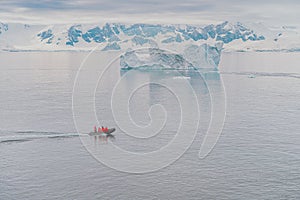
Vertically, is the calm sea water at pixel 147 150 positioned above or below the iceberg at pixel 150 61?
below

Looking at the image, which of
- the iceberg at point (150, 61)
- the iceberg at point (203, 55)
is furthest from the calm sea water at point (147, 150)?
the iceberg at point (150, 61)

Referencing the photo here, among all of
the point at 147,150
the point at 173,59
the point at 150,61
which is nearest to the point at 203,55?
the point at 173,59

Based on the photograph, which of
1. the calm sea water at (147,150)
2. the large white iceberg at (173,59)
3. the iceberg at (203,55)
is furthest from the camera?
the large white iceberg at (173,59)

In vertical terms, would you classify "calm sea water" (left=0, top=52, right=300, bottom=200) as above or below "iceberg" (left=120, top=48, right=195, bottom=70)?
below

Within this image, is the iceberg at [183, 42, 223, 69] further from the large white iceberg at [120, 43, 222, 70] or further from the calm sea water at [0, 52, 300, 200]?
the calm sea water at [0, 52, 300, 200]

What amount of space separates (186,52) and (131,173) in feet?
309

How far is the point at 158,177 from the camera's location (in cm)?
4800

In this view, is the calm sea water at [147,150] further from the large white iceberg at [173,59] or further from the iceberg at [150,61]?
the iceberg at [150,61]

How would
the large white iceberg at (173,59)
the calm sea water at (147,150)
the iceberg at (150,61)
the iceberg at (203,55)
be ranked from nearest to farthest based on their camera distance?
the calm sea water at (147,150) → the iceberg at (203,55) → the large white iceberg at (173,59) → the iceberg at (150,61)

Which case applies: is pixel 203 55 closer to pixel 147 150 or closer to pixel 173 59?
pixel 173 59

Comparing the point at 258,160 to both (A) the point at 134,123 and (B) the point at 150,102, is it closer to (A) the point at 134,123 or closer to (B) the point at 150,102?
(A) the point at 134,123

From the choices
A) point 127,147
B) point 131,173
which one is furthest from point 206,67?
point 131,173

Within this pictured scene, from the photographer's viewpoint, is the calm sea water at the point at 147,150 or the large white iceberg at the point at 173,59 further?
the large white iceberg at the point at 173,59

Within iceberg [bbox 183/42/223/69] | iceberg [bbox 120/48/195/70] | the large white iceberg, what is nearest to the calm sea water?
iceberg [bbox 183/42/223/69]
